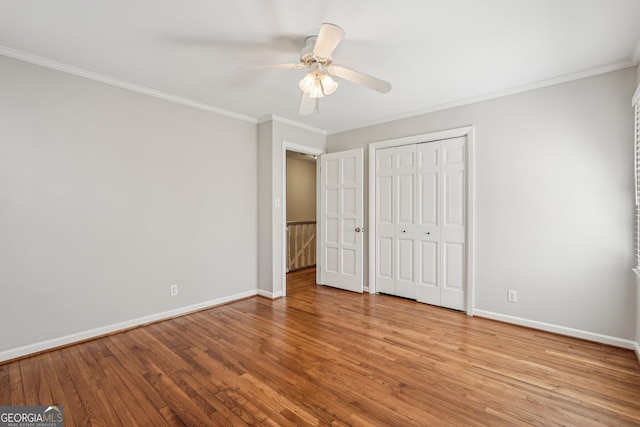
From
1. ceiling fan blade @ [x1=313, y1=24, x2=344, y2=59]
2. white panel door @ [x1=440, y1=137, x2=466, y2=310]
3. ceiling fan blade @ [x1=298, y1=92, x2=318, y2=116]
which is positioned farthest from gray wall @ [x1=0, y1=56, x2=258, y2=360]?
white panel door @ [x1=440, y1=137, x2=466, y2=310]

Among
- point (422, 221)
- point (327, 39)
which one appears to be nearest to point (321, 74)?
point (327, 39)

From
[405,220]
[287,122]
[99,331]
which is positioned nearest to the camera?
[99,331]

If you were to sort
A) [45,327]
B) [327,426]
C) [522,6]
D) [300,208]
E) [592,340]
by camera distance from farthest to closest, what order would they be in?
[300,208], [592,340], [45,327], [522,6], [327,426]

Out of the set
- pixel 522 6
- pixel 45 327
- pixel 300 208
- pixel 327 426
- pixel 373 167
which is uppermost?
pixel 522 6

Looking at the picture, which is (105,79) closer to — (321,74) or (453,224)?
(321,74)

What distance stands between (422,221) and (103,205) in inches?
143

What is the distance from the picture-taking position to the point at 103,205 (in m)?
2.91

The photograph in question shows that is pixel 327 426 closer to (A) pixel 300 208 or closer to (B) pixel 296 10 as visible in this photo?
(B) pixel 296 10

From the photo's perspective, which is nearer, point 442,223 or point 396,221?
point 442,223

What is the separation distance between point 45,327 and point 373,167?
13.1 ft

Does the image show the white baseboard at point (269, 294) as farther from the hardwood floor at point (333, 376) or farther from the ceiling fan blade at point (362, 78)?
the ceiling fan blade at point (362, 78)

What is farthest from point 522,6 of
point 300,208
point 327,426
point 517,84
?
point 300,208

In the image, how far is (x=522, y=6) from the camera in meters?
1.90

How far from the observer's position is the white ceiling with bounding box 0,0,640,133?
1922mm
